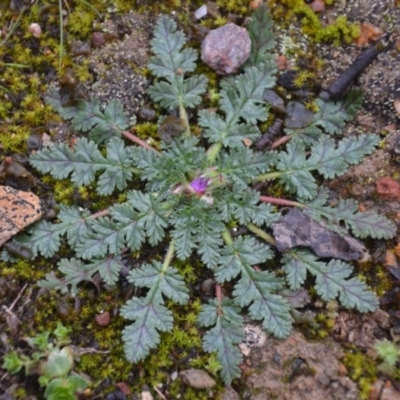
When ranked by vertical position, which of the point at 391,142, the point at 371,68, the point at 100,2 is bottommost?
the point at 391,142

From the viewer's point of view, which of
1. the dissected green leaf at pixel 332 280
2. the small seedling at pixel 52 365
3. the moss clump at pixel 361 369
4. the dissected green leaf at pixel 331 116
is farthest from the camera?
the dissected green leaf at pixel 331 116

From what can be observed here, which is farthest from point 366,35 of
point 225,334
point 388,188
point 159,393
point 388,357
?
point 159,393

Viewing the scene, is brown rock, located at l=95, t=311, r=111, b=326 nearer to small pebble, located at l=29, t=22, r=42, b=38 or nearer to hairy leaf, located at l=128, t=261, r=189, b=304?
hairy leaf, located at l=128, t=261, r=189, b=304

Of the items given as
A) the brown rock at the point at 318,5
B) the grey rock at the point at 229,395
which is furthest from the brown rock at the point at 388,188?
the grey rock at the point at 229,395

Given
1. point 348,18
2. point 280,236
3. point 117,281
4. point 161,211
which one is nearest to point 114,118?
point 161,211

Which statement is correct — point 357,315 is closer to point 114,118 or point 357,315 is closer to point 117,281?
point 117,281

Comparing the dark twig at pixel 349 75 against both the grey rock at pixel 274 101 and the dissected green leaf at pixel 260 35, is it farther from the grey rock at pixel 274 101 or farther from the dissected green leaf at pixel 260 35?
the dissected green leaf at pixel 260 35

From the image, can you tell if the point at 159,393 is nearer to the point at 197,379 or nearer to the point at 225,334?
the point at 197,379
